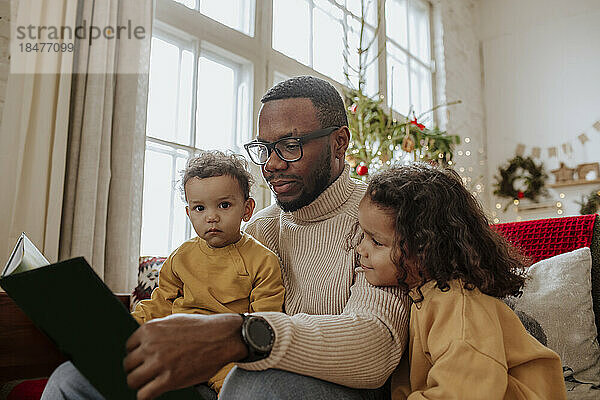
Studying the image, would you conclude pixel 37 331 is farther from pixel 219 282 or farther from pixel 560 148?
pixel 560 148

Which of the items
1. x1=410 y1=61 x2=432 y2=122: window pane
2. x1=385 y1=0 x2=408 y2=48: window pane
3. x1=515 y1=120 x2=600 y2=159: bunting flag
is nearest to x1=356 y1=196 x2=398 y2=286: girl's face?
x1=385 y1=0 x2=408 y2=48: window pane

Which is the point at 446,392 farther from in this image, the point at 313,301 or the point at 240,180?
the point at 240,180

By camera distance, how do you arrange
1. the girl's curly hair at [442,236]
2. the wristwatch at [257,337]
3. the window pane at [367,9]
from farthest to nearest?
the window pane at [367,9]
the girl's curly hair at [442,236]
the wristwatch at [257,337]

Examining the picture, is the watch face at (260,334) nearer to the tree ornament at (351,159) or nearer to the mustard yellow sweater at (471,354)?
the mustard yellow sweater at (471,354)

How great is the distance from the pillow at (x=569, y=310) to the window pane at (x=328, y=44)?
2.34m

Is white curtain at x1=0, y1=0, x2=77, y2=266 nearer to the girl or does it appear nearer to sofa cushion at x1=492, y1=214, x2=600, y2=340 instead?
the girl

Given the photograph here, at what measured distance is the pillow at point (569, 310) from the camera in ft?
4.94

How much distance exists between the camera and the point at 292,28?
11.3 feet

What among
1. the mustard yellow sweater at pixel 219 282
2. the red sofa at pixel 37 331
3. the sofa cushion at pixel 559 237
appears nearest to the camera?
the mustard yellow sweater at pixel 219 282

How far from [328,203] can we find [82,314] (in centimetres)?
73

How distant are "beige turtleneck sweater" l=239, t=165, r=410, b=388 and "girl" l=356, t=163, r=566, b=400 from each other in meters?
0.05

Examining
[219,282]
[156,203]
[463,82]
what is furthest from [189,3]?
[463,82]

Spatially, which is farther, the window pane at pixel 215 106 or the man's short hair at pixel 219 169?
the window pane at pixel 215 106

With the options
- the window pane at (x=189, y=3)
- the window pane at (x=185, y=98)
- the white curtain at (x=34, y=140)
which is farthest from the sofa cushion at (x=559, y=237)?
the window pane at (x=189, y=3)
